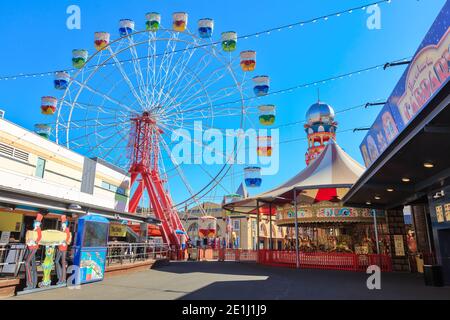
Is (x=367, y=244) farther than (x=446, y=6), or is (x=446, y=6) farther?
(x=367, y=244)

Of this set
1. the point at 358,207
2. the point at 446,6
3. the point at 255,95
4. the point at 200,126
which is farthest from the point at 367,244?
the point at 446,6

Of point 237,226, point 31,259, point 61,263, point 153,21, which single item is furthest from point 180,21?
point 237,226

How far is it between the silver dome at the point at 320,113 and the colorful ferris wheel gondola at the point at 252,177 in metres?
14.9

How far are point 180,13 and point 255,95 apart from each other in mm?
6897

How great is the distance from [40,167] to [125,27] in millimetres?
11216

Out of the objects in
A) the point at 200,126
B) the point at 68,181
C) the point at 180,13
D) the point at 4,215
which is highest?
the point at 180,13

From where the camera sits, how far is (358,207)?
60.3 feet

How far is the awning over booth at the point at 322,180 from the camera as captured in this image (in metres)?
17.2

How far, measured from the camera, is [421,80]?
20.7 ft

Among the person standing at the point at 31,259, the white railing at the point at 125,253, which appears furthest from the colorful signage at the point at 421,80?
the white railing at the point at 125,253

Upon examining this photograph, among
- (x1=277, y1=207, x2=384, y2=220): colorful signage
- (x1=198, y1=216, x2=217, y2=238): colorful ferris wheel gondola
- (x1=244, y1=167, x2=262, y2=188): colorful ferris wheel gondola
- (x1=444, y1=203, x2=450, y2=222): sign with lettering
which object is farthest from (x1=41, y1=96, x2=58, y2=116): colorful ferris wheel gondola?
(x1=444, y1=203, x2=450, y2=222): sign with lettering

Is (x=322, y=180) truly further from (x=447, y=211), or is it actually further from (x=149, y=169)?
(x=149, y=169)

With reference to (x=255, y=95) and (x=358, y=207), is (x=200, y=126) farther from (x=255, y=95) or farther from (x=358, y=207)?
(x=358, y=207)

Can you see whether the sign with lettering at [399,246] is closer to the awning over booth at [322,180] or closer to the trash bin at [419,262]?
the trash bin at [419,262]
